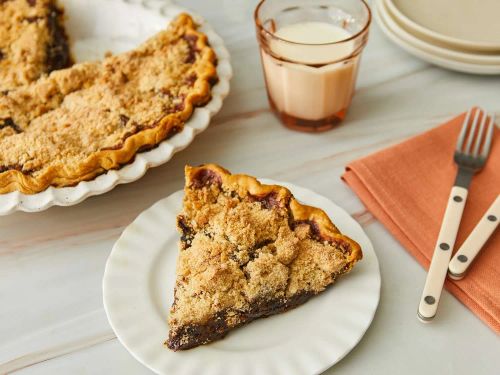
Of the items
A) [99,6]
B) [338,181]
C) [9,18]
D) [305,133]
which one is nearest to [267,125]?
[305,133]

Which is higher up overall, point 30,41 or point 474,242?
point 30,41

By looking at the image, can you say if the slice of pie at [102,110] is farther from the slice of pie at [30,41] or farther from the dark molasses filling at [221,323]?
the dark molasses filling at [221,323]

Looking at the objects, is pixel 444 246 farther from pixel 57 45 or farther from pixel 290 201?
pixel 57 45

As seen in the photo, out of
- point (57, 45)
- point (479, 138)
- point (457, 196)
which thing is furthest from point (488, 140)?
point (57, 45)

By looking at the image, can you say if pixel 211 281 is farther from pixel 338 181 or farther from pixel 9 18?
pixel 9 18

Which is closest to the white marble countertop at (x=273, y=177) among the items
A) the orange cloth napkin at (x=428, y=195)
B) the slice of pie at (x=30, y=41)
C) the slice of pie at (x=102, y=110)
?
the orange cloth napkin at (x=428, y=195)

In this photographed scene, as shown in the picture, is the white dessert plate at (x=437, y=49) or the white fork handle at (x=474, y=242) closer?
the white fork handle at (x=474, y=242)
